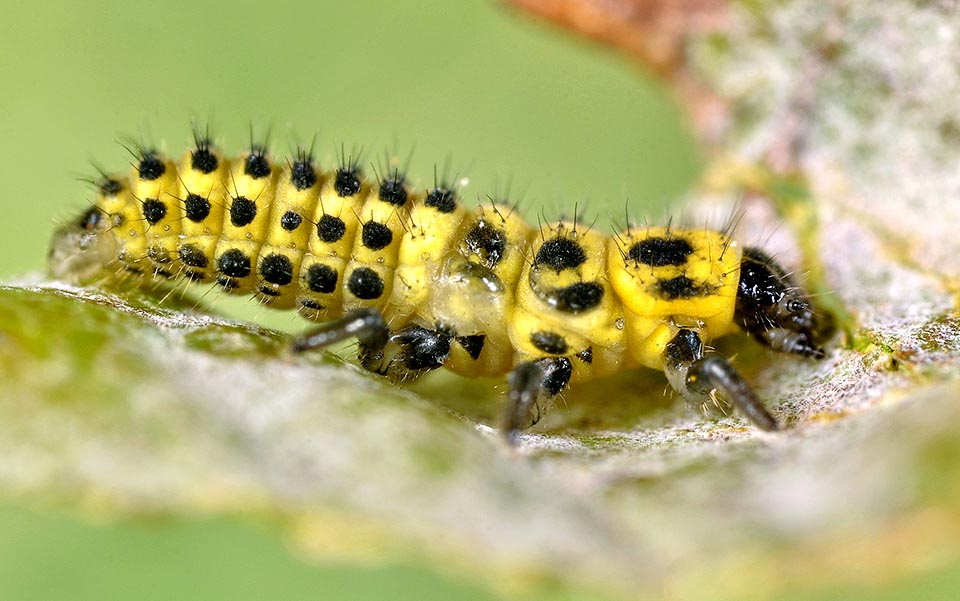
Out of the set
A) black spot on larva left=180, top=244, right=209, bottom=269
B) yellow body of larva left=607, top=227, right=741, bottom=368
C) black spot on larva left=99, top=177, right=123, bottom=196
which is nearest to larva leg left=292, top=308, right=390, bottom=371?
black spot on larva left=180, top=244, right=209, bottom=269

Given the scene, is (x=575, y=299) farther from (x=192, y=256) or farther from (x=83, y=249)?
(x=83, y=249)

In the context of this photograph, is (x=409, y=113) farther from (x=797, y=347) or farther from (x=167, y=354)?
(x=167, y=354)

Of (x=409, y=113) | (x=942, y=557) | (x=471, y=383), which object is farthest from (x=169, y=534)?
(x=409, y=113)

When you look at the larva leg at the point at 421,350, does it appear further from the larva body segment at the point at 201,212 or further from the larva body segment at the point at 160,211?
the larva body segment at the point at 160,211

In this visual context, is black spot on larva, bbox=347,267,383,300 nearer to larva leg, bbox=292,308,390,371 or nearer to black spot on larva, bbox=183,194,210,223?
larva leg, bbox=292,308,390,371

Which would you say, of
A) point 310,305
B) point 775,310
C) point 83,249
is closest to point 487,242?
point 310,305
